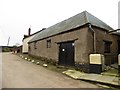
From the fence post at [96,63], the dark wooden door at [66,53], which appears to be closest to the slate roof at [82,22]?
the dark wooden door at [66,53]

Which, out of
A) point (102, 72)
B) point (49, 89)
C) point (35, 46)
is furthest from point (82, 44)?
point (35, 46)

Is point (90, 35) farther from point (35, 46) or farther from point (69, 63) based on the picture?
point (35, 46)

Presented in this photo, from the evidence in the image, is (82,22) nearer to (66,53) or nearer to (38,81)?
(66,53)

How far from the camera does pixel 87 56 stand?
543 inches

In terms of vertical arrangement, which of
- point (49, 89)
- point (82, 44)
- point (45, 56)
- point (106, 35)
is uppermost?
point (106, 35)

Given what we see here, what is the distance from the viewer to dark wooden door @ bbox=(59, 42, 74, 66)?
15.9 meters

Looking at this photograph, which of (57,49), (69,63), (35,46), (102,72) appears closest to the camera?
(102,72)

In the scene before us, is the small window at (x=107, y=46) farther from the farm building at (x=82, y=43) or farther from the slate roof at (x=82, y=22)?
the slate roof at (x=82, y=22)

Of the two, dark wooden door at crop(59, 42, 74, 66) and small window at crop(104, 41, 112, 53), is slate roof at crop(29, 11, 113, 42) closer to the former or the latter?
small window at crop(104, 41, 112, 53)

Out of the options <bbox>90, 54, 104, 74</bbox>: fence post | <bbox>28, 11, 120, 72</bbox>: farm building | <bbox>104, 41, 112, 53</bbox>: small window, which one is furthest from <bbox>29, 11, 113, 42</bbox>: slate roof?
<bbox>90, 54, 104, 74</bbox>: fence post

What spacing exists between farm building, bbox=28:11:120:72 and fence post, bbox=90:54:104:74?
507 millimetres

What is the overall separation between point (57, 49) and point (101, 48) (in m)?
5.23

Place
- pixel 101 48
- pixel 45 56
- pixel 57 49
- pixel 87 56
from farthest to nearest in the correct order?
1. pixel 45 56
2. pixel 57 49
3. pixel 101 48
4. pixel 87 56

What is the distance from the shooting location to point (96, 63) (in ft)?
42.6
